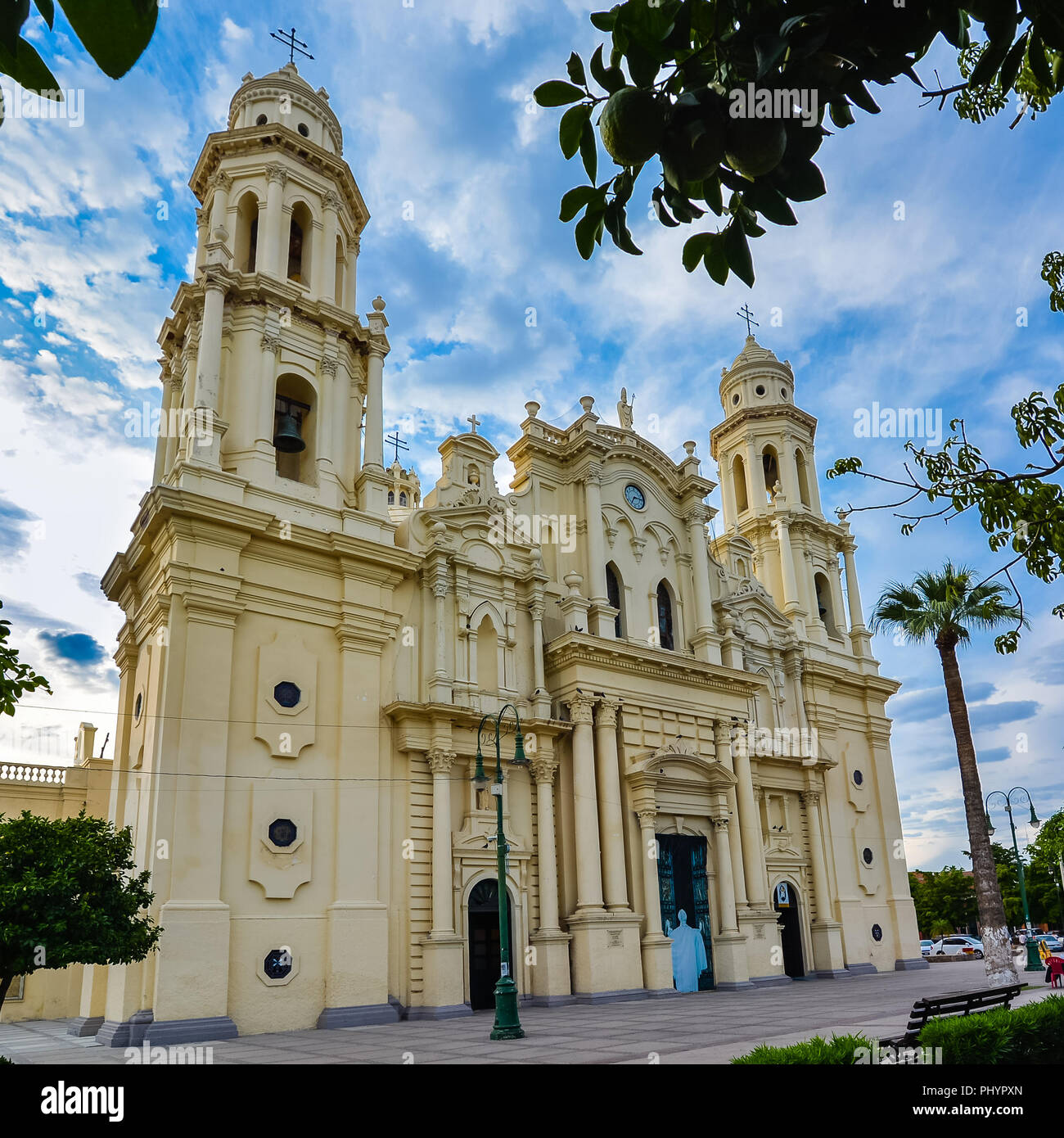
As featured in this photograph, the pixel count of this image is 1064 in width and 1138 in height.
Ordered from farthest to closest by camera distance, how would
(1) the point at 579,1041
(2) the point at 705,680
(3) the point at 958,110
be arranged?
(2) the point at 705,680, (1) the point at 579,1041, (3) the point at 958,110

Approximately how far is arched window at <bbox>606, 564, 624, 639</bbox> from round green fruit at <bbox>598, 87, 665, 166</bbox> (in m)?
25.6

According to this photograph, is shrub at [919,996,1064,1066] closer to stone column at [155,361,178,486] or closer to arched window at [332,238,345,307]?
stone column at [155,361,178,486]

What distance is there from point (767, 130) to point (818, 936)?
31.2 m

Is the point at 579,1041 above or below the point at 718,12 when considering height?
below

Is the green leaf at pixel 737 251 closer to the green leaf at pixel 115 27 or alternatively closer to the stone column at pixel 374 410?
the green leaf at pixel 115 27

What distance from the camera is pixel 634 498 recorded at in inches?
1170

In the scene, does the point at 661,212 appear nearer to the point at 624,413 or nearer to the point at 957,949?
the point at 624,413

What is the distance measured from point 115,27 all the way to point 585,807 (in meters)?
23.7

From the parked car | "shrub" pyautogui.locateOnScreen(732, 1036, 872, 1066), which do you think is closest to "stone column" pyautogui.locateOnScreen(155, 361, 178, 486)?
"shrub" pyautogui.locateOnScreen(732, 1036, 872, 1066)

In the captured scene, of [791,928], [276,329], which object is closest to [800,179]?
[276,329]

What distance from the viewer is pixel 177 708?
18.5 meters

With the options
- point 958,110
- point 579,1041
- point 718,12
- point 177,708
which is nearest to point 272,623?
point 177,708
